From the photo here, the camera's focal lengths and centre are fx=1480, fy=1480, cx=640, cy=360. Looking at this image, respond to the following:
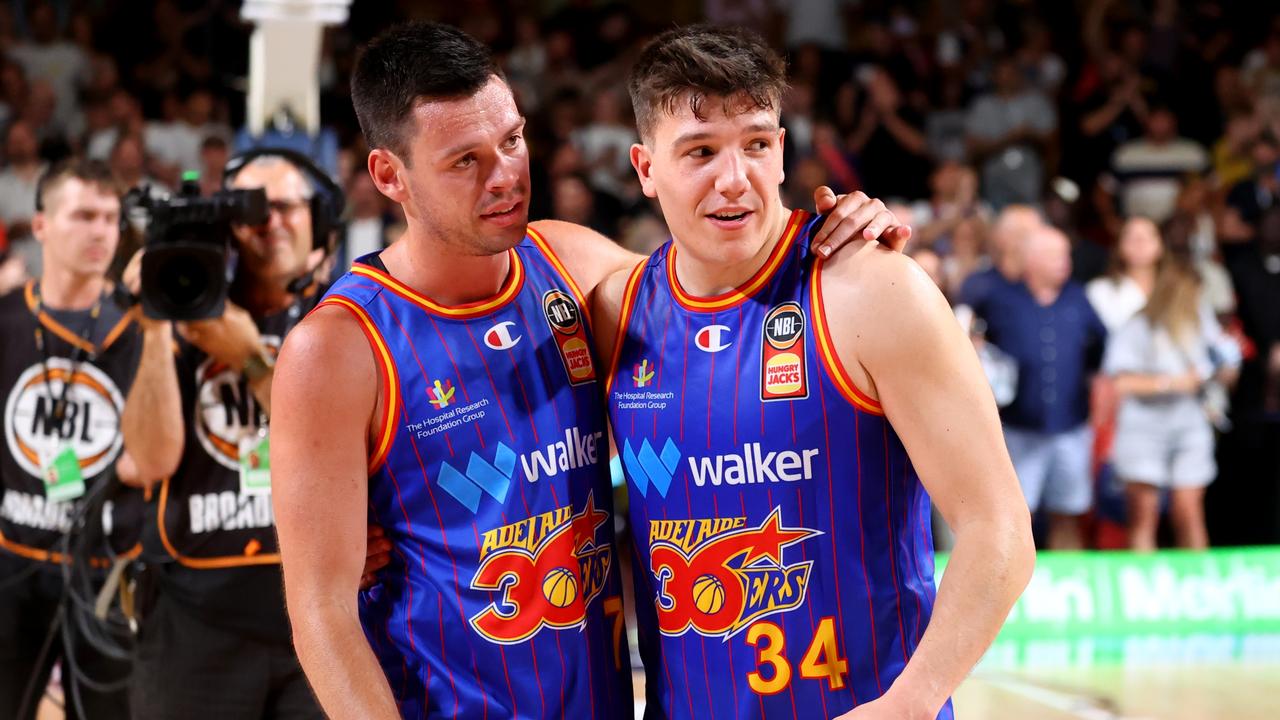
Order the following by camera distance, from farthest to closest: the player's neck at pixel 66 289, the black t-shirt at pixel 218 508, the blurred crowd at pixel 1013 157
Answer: the blurred crowd at pixel 1013 157
the player's neck at pixel 66 289
the black t-shirt at pixel 218 508

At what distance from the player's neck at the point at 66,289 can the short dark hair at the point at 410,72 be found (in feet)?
7.35

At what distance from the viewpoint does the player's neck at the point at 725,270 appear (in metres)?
3.00

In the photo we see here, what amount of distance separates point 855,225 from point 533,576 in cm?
95

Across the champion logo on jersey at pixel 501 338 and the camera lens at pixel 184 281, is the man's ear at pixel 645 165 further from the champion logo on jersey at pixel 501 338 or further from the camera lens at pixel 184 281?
the camera lens at pixel 184 281

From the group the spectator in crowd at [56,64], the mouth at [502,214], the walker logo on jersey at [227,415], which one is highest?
the spectator in crowd at [56,64]

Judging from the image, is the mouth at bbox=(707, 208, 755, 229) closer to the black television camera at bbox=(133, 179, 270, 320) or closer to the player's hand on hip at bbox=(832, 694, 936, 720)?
the player's hand on hip at bbox=(832, 694, 936, 720)

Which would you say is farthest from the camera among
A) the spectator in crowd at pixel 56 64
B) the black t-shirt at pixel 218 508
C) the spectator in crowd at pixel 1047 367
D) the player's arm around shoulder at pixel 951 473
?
the spectator in crowd at pixel 56 64

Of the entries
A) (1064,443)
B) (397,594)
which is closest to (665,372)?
(397,594)

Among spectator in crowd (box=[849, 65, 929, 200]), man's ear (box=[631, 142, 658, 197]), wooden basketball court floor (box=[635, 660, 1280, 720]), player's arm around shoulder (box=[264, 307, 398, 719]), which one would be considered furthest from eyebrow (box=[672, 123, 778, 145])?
spectator in crowd (box=[849, 65, 929, 200])

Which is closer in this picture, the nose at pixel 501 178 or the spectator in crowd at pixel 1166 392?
the nose at pixel 501 178

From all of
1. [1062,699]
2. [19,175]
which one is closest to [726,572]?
[1062,699]

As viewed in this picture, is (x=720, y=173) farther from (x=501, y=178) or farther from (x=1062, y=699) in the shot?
(x=1062, y=699)

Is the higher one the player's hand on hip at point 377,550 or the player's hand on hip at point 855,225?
the player's hand on hip at point 855,225

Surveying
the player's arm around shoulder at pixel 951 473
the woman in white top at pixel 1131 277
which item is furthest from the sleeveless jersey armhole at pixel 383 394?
the woman in white top at pixel 1131 277
